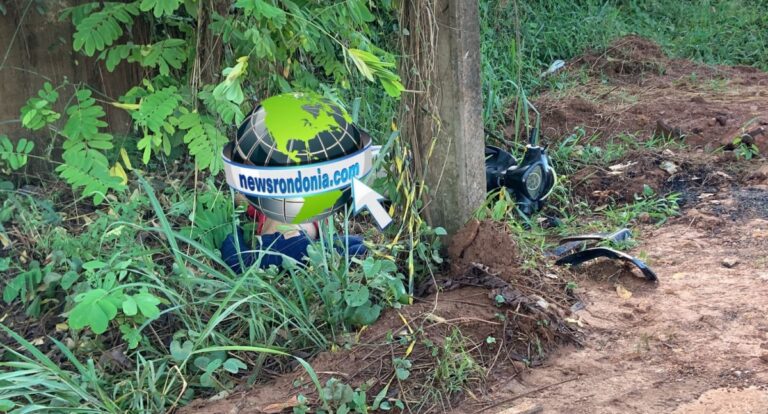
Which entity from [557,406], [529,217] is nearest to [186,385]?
[557,406]

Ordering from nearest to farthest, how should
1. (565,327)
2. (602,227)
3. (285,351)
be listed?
1. (285,351)
2. (565,327)
3. (602,227)

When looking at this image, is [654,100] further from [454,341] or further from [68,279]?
[68,279]

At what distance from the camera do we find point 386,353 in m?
2.90

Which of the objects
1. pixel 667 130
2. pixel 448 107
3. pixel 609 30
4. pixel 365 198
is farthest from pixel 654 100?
pixel 365 198

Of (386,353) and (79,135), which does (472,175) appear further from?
(79,135)

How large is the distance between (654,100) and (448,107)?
12.8ft

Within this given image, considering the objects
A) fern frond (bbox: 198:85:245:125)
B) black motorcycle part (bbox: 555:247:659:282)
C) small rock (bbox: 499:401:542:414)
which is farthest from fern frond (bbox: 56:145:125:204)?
black motorcycle part (bbox: 555:247:659:282)

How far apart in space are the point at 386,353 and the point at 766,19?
806cm

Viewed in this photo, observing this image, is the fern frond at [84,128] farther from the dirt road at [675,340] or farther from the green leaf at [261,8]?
the dirt road at [675,340]

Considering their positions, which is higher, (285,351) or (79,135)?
(79,135)

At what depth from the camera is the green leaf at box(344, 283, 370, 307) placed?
3010 mm

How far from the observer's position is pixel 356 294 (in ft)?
9.95

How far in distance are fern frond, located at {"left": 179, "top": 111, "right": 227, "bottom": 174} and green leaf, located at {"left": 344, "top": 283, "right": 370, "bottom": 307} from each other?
0.86 metres

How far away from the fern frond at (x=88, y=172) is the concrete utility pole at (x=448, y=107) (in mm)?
1295
